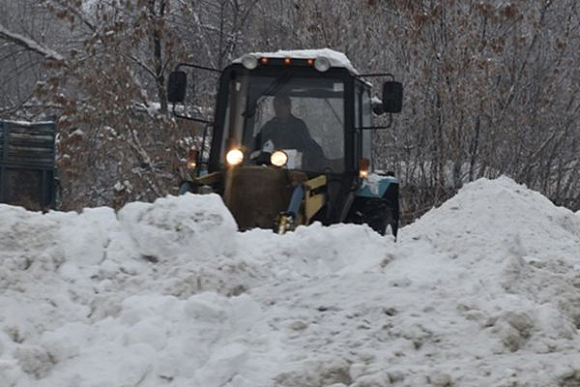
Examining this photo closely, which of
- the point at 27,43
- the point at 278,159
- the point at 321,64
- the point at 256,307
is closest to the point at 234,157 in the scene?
the point at 278,159

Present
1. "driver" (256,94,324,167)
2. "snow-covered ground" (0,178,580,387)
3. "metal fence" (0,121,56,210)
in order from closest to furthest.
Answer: "snow-covered ground" (0,178,580,387)
"driver" (256,94,324,167)
"metal fence" (0,121,56,210)

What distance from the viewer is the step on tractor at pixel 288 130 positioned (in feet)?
26.2

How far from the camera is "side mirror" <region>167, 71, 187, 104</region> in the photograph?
27.8 feet

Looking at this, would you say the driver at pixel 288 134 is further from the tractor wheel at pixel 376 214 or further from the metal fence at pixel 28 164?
the metal fence at pixel 28 164

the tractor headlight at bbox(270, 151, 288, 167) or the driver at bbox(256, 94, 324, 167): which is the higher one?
the driver at bbox(256, 94, 324, 167)

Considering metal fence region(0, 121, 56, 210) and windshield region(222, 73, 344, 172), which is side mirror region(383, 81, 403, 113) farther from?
metal fence region(0, 121, 56, 210)

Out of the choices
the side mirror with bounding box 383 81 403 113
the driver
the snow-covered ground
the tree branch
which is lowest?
the snow-covered ground

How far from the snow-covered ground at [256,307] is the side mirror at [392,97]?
Answer: 207 centimetres

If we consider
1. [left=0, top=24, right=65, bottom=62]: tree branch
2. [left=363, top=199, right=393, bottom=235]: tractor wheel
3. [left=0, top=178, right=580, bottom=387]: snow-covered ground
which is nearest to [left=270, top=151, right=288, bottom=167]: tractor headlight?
[left=363, top=199, right=393, bottom=235]: tractor wheel

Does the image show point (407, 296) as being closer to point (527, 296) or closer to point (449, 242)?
point (527, 296)

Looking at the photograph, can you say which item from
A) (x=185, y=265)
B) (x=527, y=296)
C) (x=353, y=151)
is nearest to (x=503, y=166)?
(x=353, y=151)

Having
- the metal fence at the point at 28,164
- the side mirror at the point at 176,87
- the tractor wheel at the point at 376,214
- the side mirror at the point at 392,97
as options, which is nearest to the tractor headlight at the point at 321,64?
the side mirror at the point at 392,97

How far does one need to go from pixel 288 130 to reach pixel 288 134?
1.4 inches

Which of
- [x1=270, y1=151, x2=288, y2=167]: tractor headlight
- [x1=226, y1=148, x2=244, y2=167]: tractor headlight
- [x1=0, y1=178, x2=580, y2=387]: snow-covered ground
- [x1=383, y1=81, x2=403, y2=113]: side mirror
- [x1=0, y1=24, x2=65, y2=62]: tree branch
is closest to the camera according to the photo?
[x1=0, y1=178, x2=580, y2=387]: snow-covered ground
